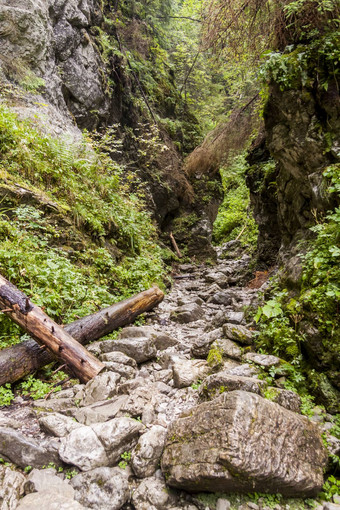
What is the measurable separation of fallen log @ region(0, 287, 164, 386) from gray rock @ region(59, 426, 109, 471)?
147cm

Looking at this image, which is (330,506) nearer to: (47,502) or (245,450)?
(245,450)

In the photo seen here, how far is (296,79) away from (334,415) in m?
5.99

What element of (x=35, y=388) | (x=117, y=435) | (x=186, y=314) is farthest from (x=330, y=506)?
(x=186, y=314)

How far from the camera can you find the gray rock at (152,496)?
93.4 inches

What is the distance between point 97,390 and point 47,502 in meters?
1.43

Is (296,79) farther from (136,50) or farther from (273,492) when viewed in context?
(136,50)

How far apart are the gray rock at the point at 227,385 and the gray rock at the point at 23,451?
169 cm

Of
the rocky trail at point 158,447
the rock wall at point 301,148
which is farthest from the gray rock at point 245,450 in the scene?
the rock wall at point 301,148

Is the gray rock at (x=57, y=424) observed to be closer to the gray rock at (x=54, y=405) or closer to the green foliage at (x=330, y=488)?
the gray rock at (x=54, y=405)

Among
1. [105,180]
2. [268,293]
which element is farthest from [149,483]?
[105,180]

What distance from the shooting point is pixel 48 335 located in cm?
406

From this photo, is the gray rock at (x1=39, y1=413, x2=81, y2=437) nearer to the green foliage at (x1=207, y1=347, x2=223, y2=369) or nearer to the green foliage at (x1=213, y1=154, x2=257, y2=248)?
the green foliage at (x1=207, y1=347, x2=223, y2=369)

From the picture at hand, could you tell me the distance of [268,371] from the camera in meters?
3.80

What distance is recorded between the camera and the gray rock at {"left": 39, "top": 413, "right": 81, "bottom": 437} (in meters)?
2.88
